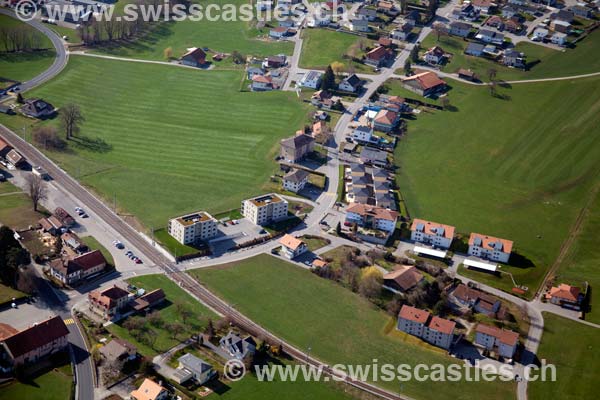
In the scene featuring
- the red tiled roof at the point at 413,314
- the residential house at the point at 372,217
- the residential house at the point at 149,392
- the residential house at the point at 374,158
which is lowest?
the residential house at the point at 149,392

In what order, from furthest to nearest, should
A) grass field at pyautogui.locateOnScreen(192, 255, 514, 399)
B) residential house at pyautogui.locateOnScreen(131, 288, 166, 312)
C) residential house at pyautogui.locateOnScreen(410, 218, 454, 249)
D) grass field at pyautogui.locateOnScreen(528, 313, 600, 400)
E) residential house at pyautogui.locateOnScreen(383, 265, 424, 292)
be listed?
1. residential house at pyautogui.locateOnScreen(410, 218, 454, 249)
2. residential house at pyautogui.locateOnScreen(383, 265, 424, 292)
3. residential house at pyautogui.locateOnScreen(131, 288, 166, 312)
4. grass field at pyautogui.locateOnScreen(192, 255, 514, 399)
5. grass field at pyautogui.locateOnScreen(528, 313, 600, 400)

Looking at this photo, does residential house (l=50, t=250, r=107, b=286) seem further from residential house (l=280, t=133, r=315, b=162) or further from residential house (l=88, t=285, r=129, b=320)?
residential house (l=280, t=133, r=315, b=162)

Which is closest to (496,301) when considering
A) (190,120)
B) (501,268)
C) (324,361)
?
(501,268)

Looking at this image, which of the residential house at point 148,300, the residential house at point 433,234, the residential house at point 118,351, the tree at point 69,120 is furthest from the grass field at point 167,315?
the tree at point 69,120

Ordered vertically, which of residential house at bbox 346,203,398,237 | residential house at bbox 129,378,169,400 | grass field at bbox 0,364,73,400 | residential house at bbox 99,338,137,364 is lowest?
grass field at bbox 0,364,73,400

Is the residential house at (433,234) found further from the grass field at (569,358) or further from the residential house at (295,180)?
the residential house at (295,180)

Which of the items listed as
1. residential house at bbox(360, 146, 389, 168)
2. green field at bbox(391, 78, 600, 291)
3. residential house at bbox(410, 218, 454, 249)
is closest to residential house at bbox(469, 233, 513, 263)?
residential house at bbox(410, 218, 454, 249)

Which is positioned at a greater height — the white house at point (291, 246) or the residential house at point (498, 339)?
the white house at point (291, 246)
